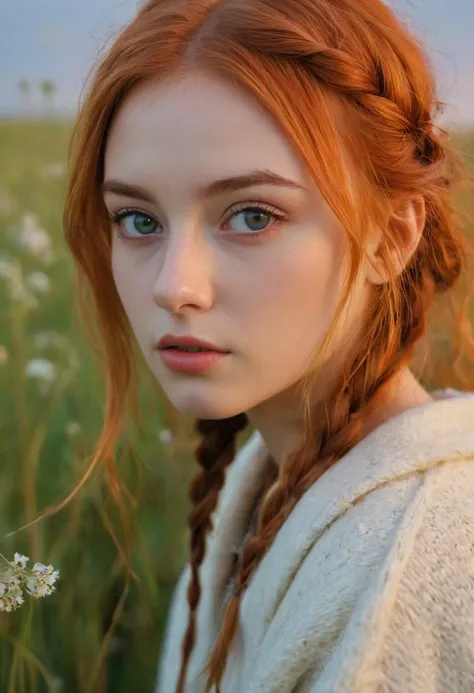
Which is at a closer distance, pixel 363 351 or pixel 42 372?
pixel 363 351

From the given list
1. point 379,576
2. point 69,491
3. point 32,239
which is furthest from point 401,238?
point 32,239

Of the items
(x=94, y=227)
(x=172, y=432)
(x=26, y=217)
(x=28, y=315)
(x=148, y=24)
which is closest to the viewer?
(x=148, y=24)

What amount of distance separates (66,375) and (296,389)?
0.56m

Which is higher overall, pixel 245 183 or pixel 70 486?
pixel 245 183

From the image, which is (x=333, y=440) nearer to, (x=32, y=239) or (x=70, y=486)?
(x=70, y=486)

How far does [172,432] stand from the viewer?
4.93ft

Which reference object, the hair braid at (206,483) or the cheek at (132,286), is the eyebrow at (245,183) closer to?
the cheek at (132,286)

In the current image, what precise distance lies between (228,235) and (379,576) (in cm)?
35

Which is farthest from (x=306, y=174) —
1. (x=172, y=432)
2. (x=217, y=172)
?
(x=172, y=432)

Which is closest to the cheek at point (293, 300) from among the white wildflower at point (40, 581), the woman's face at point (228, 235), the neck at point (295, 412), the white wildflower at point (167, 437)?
the woman's face at point (228, 235)

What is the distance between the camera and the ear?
82 cm

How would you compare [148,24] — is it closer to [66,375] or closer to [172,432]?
[66,375]

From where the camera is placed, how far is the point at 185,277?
73 centimetres

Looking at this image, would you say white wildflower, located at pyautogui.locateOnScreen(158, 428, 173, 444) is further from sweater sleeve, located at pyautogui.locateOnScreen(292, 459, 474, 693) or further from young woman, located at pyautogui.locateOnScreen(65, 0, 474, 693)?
sweater sleeve, located at pyautogui.locateOnScreen(292, 459, 474, 693)
